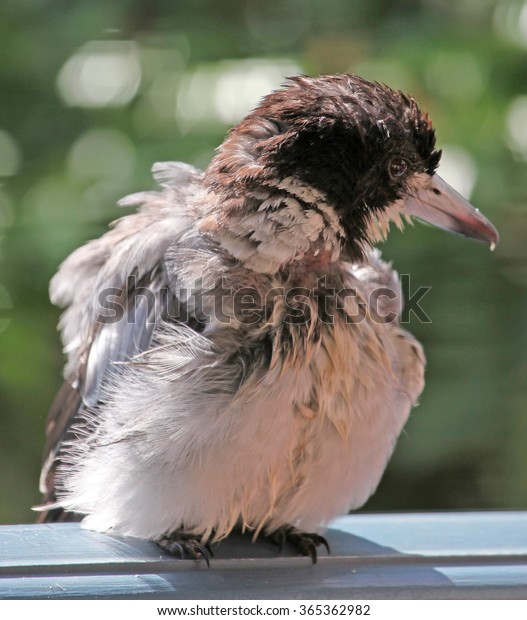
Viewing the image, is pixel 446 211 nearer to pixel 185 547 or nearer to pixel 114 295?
pixel 114 295

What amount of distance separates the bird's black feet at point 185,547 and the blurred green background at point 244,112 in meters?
1.44

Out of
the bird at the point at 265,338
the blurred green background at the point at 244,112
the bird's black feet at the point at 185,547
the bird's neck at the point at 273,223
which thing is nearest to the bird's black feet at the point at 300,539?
the bird at the point at 265,338

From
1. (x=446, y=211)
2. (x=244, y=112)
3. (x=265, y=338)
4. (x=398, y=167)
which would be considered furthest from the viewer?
(x=244, y=112)

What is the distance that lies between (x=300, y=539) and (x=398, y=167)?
43.7 inches

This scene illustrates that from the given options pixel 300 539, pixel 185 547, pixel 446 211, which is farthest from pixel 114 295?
pixel 446 211

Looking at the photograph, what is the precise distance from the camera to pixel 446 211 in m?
2.99

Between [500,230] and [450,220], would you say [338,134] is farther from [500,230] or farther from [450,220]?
[500,230]

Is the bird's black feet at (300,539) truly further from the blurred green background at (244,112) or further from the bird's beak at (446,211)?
the blurred green background at (244,112)

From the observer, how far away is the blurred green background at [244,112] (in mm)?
3914

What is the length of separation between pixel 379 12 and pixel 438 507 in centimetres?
218

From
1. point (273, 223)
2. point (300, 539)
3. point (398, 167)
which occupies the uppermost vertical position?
point (398, 167)

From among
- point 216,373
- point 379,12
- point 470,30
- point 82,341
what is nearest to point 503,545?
point 216,373

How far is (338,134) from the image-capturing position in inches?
105

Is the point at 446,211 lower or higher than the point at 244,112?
lower
